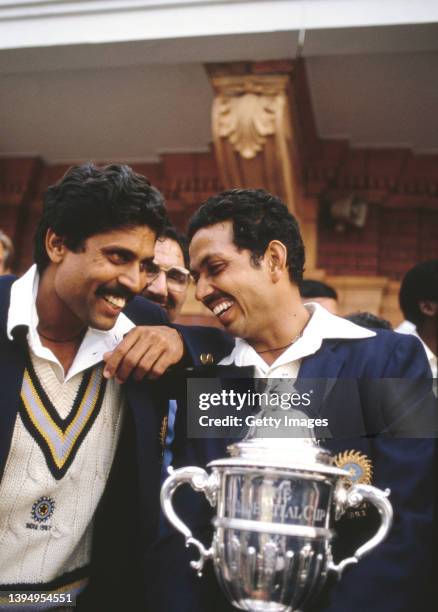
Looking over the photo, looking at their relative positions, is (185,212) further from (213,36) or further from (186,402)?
Result: (186,402)

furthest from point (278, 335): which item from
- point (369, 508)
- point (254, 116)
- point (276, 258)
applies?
point (254, 116)

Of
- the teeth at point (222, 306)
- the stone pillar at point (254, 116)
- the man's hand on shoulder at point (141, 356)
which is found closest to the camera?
the man's hand on shoulder at point (141, 356)

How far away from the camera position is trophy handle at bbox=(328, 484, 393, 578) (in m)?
1.12

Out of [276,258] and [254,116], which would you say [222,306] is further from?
[254,116]

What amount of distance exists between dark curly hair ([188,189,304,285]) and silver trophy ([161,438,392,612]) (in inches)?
23.5

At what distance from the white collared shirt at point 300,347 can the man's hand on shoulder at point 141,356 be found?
6.3 inches

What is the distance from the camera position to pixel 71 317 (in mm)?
1639

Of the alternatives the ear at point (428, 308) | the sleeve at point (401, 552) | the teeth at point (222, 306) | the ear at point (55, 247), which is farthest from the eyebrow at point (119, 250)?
the ear at point (428, 308)

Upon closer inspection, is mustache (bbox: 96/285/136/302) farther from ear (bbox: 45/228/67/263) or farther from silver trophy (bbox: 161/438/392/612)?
silver trophy (bbox: 161/438/392/612)

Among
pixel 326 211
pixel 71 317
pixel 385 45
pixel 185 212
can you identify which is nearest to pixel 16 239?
pixel 185 212

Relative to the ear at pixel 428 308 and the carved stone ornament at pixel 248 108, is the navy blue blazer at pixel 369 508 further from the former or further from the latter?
the carved stone ornament at pixel 248 108

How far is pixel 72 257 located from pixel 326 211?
128 inches

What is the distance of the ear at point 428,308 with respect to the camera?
267 cm

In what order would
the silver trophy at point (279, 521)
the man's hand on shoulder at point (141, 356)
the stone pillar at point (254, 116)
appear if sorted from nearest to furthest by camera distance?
1. the silver trophy at point (279, 521)
2. the man's hand on shoulder at point (141, 356)
3. the stone pillar at point (254, 116)
